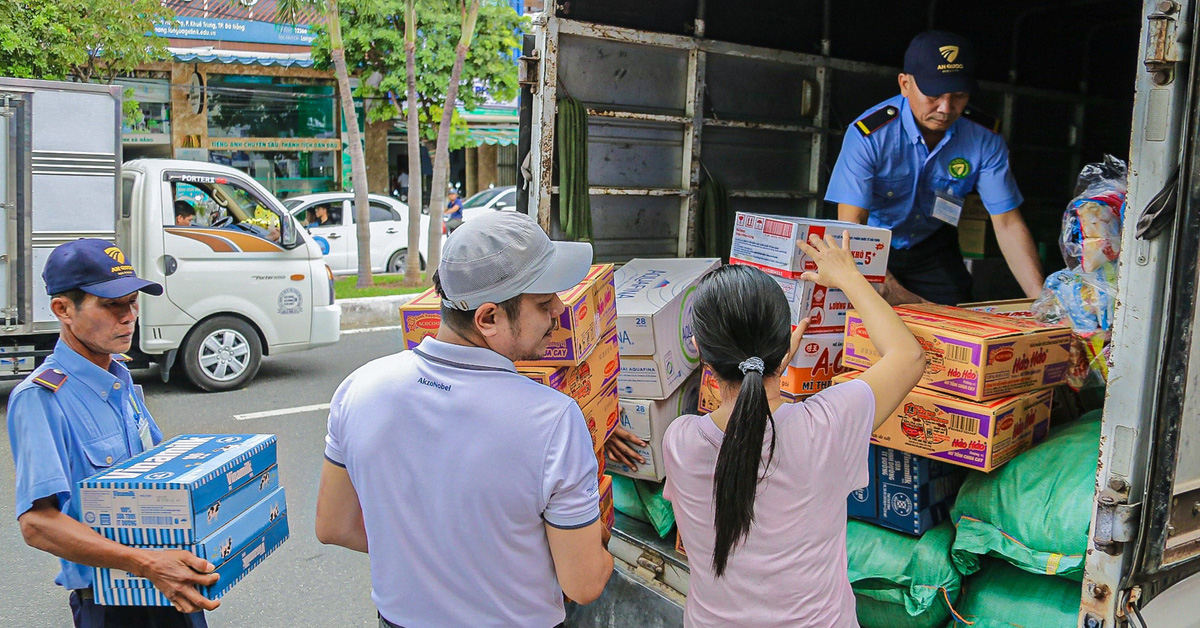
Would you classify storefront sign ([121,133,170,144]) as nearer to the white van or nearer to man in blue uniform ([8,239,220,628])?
the white van

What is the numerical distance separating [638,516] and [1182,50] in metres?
2.06

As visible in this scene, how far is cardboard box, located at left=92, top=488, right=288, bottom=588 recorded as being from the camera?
196cm

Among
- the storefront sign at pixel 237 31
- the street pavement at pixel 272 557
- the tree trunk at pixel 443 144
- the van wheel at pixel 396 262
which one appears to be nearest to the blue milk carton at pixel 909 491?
the street pavement at pixel 272 557

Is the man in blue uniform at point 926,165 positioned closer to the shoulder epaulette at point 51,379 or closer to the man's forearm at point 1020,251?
the man's forearm at point 1020,251

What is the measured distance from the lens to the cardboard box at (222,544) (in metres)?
1.96

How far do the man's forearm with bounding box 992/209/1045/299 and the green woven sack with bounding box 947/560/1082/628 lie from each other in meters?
1.35

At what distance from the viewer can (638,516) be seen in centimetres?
314

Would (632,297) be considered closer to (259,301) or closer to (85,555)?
(85,555)

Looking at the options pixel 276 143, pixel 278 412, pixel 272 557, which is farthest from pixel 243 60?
pixel 272 557

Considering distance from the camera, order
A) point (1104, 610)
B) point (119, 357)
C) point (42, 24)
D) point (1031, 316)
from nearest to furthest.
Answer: point (1104, 610), point (119, 357), point (1031, 316), point (42, 24)

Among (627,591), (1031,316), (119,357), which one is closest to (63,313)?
(119,357)

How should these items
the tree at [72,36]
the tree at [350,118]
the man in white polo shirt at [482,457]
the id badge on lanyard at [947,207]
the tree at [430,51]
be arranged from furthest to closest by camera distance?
1. the tree at [430,51]
2. the tree at [350,118]
3. the tree at [72,36]
4. the id badge on lanyard at [947,207]
5. the man in white polo shirt at [482,457]

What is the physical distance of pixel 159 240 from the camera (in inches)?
273

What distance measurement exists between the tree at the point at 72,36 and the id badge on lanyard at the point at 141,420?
9507 millimetres
